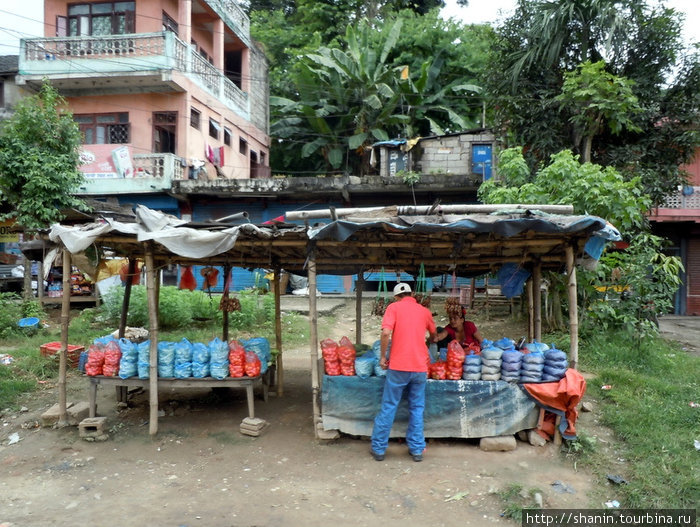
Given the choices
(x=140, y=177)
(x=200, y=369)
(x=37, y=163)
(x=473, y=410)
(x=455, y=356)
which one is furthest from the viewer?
(x=140, y=177)

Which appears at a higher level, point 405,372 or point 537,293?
point 537,293

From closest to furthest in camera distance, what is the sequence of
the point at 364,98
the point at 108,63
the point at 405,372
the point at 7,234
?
the point at 405,372
the point at 7,234
the point at 108,63
the point at 364,98

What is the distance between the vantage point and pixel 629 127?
11828 millimetres

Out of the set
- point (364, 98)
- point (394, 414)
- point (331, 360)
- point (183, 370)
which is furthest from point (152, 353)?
point (364, 98)

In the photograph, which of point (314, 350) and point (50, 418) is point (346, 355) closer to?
point (314, 350)

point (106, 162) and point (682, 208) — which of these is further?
point (682, 208)

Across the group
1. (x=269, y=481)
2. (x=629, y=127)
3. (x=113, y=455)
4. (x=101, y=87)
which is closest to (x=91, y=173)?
(x=101, y=87)

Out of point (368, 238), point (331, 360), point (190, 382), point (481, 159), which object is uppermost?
point (481, 159)

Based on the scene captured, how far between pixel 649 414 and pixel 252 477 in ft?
15.9

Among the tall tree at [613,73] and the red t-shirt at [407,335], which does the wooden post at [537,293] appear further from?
the tall tree at [613,73]

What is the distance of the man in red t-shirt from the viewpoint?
5.11m

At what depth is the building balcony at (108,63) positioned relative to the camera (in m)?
14.9

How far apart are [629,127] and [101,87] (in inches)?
604

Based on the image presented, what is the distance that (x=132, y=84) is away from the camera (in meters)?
15.6
